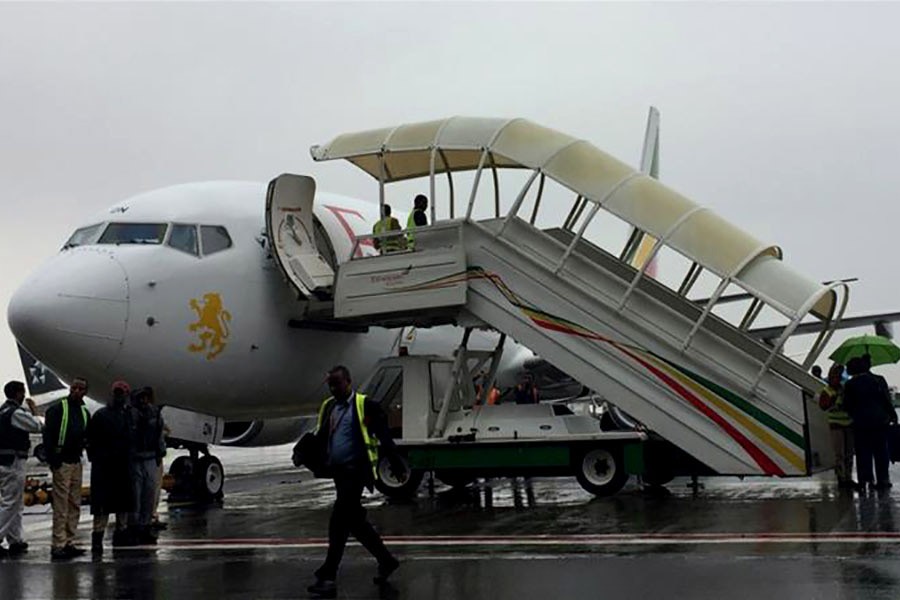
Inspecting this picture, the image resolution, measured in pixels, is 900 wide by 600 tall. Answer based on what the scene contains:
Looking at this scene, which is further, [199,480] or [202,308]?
[199,480]

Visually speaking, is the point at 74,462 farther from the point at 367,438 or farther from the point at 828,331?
the point at 828,331

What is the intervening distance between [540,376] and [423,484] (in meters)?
5.93

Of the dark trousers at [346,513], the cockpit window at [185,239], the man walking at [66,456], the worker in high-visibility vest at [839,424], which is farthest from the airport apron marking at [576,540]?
the cockpit window at [185,239]

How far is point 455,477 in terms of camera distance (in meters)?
14.5

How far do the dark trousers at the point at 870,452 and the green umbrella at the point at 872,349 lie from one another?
2.16 m

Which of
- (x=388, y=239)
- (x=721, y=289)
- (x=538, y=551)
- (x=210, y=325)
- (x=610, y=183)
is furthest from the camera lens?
(x=388, y=239)

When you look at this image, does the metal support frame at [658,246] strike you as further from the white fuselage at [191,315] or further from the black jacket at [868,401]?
the white fuselage at [191,315]

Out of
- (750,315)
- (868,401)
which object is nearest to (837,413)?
(868,401)

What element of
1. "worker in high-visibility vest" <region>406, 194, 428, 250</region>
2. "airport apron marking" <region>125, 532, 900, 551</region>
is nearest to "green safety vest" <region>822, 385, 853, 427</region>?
"airport apron marking" <region>125, 532, 900, 551</region>

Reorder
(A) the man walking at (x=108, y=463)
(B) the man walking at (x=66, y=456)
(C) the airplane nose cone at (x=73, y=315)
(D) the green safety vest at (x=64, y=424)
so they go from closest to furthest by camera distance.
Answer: (B) the man walking at (x=66, y=456) → (D) the green safety vest at (x=64, y=424) → (A) the man walking at (x=108, y=463) → (C) the airplane nose cone at (x=73, y=315)

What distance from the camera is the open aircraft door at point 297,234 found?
→ 13773 millimetres

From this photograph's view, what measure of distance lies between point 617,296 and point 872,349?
4.85 m

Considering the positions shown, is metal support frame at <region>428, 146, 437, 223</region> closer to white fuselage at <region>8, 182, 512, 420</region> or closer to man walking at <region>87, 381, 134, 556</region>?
white fuselage at <region>8, 182, 512, 420</region>

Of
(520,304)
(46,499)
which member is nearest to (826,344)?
(520,304)
